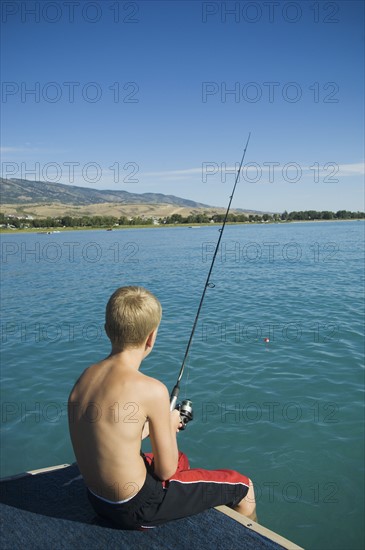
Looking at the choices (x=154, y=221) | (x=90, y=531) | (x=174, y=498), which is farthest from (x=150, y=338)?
(x=154, y=221)

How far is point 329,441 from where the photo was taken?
6934 mm

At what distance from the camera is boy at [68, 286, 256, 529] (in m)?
2.81

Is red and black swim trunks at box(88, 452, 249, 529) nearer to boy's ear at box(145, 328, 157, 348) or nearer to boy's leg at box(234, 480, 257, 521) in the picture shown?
boy's leg at box(234, 480, 257, 521)

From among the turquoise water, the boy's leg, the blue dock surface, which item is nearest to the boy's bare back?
the blue dock surface

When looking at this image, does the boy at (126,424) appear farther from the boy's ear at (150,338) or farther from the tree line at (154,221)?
the tree line at (154,221)

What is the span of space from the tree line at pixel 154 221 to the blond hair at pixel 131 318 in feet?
298

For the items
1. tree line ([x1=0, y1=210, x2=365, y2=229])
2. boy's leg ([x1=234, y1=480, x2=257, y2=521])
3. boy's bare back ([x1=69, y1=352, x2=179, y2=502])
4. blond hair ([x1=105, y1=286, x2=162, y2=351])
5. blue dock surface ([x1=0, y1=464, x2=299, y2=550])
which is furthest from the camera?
tree line ([x1=0, y1=210, x2=365, y2=229])

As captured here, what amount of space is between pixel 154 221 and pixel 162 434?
6282 inches

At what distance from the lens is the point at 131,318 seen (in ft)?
9.51

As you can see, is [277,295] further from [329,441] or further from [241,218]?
[241,218]

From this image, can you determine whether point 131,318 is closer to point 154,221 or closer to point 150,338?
point 150,338

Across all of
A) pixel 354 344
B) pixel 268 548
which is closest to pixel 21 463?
pixel 268 548

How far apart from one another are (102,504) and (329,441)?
4927mm

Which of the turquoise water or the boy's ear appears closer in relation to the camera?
the boy's ear
